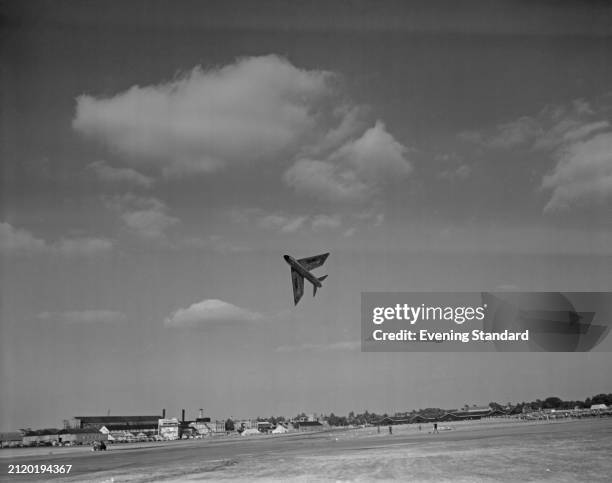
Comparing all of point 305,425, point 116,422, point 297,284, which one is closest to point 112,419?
point 116,422

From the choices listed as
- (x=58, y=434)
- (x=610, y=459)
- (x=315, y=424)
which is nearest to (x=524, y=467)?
(x=610, y=459)

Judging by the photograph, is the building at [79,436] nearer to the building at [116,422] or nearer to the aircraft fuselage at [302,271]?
the building at [116,422]

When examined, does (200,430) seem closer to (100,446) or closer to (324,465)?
(100,446)

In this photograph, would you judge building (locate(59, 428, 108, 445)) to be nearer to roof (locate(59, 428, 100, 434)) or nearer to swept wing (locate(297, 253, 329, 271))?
roof (locate(59, 428, 100, 434))

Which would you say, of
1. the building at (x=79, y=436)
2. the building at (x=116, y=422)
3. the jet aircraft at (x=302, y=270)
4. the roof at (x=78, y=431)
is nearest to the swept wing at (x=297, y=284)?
the jet aircraft at (x=302, y=270)

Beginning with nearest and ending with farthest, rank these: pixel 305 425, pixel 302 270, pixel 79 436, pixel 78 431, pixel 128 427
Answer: pixel 302 270, pixel 79 436, pixel 78 431, pixel 128 427, pixel 305 425

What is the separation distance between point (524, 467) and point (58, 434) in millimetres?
80284

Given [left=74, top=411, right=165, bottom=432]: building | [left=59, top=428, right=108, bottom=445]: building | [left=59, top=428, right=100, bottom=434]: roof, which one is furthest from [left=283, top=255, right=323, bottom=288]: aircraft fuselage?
[left=74, top=411, right=165, bottom=432]: building

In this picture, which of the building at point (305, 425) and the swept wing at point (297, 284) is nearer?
the swept wing at point (297, 284)

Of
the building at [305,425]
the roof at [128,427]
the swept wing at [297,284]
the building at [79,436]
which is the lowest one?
the building at [305,425]

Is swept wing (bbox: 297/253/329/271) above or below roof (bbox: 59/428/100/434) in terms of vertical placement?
above

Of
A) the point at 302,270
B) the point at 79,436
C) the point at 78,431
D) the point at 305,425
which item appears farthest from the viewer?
the point at 305,425

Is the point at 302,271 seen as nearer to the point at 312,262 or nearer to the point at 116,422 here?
the point at 312,262

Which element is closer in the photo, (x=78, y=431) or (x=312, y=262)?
(x=312, y=262)
